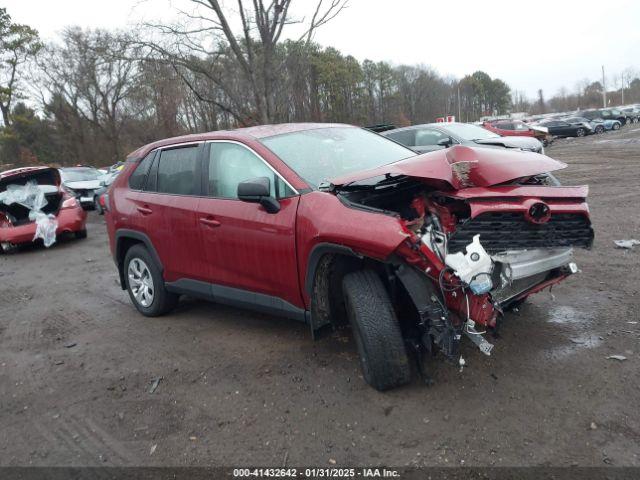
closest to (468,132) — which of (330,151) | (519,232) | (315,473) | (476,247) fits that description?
(330,151)

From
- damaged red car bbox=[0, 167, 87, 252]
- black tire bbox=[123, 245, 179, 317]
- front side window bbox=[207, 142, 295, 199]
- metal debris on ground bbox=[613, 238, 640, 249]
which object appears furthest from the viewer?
damaged red car bbox=[0, 167, 87, 252]

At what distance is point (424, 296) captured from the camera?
308cm

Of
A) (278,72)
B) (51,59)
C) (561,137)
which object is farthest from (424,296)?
(51,59)

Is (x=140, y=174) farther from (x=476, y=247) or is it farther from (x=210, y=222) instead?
(x=476, y=247)

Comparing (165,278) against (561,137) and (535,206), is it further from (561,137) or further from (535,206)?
(561,137)

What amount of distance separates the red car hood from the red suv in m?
0.01

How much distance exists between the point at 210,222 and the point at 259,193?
798 millimetres

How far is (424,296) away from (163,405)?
6.40 feet

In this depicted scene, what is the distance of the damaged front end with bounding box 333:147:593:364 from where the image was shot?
9.93 ft

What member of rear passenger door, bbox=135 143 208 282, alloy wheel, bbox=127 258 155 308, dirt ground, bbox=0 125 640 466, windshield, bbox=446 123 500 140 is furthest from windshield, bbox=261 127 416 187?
windshield, bbox=446 123 500 140

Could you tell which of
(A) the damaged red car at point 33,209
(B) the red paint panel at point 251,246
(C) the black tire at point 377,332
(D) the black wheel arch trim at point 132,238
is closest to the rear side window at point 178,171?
(B) the red paint panel at point 251,246

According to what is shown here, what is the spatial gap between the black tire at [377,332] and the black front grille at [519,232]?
56cm

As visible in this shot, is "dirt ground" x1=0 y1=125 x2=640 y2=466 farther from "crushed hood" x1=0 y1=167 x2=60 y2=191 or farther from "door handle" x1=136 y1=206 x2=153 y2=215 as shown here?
"crushed hood" x1=0 y1=167 x2=60 y2=191

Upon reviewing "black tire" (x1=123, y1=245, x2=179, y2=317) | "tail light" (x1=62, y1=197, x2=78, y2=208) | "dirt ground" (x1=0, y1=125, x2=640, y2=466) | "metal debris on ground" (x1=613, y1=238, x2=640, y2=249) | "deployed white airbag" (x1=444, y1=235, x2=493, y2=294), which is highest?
"tail light" (x1=62, y1=197, x2=78, y2=208)
